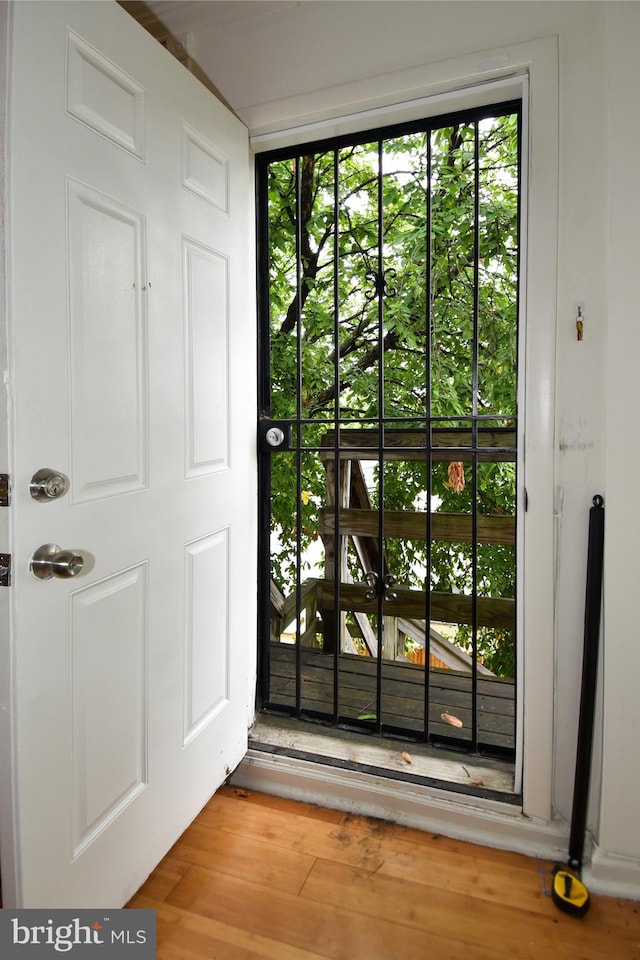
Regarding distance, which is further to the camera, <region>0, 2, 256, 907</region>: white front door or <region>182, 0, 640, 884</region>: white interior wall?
<region>182, 0, 640, 884</region>: white interior wall

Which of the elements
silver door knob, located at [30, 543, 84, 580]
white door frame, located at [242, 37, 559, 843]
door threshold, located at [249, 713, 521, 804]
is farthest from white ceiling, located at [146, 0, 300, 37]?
door threshold, located at [249, 713, 521, 804]

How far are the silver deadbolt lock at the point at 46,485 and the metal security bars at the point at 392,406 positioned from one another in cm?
89

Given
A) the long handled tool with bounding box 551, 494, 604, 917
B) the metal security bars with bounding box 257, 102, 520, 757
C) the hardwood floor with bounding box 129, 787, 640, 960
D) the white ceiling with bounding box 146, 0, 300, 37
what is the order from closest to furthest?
1. the hardwood floor with bounding box 129, 787, 640, 960
2. the long handled tool with bounding box 551, 494, 604, 917
3. the white ceiling with bounding box 146, 0, 300, 37
4. the metal security bars with bounding box 257, 102, 520, 757

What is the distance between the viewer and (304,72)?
5.36 ft

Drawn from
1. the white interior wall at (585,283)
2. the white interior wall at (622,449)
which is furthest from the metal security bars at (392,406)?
the white interior wall at (622,449)

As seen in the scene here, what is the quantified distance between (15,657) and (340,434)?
1.20 m

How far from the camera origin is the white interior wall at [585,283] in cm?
134

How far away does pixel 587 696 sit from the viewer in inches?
55.6

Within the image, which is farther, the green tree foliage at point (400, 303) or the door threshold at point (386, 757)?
the green tree foliage at point (400, 303)

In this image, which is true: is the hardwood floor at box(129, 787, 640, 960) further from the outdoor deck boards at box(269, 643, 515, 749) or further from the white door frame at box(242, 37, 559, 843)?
the outdoor deck boards at box(269, 643, 515, 749)

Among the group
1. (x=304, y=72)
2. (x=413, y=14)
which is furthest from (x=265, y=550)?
(x=413, y=14)

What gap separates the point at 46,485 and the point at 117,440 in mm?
241
